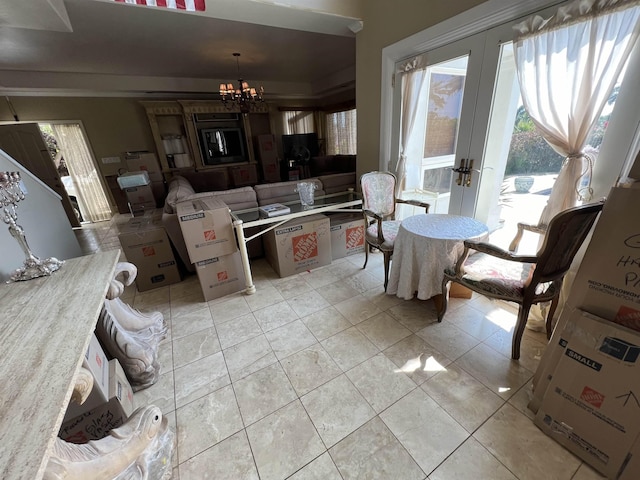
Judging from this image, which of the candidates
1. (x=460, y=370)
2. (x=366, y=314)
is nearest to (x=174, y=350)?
(x=366, y=314)

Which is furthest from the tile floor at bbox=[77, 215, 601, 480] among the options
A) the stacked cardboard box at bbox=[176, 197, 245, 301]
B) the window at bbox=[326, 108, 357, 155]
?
the window at bbox=[326, 108, 357, 155]

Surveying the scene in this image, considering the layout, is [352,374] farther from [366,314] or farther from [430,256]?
[430,256]

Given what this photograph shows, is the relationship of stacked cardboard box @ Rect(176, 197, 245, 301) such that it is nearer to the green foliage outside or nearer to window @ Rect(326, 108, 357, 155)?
the green foliage outside

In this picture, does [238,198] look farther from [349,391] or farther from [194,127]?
[194,127]

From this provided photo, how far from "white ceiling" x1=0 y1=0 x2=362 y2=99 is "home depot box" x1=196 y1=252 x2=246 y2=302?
2012 millimetres

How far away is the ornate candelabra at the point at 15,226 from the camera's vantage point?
3.70 feet

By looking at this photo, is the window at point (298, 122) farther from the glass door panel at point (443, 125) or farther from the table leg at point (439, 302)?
the table leg at point (439, 302)

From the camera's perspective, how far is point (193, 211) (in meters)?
2.07

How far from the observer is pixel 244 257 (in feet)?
7.42

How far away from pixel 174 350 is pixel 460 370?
185 centimetres

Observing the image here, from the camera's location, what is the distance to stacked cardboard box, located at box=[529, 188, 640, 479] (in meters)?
0.91

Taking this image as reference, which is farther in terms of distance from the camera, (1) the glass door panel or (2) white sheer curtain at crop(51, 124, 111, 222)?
(2) white sheer curtain at crop(51, 124, 111, 222)

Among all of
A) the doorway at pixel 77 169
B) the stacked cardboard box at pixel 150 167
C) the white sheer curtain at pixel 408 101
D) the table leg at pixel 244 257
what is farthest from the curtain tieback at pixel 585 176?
the doorway at pixel 77 169

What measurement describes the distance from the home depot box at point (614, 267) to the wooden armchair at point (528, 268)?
0.21 metres
